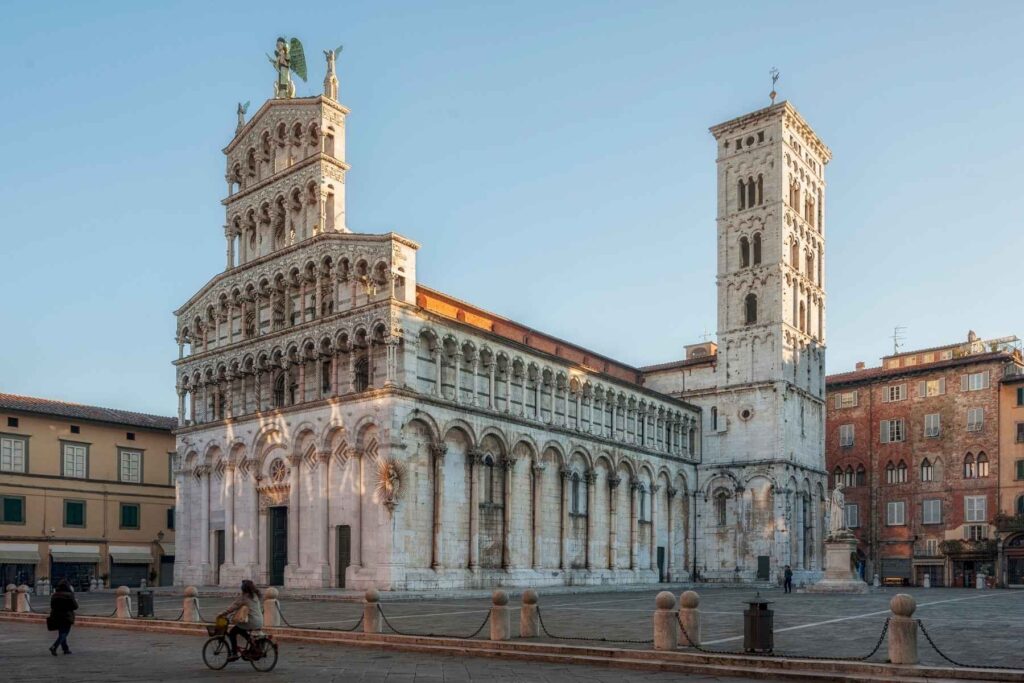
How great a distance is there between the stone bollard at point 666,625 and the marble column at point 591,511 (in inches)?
1211

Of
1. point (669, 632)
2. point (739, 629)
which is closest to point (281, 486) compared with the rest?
point (739, 629)

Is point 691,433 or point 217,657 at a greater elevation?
point 691,433

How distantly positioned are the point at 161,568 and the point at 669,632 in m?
45.0

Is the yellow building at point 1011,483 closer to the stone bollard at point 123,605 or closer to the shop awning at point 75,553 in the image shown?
the stone bollard at point 123,605

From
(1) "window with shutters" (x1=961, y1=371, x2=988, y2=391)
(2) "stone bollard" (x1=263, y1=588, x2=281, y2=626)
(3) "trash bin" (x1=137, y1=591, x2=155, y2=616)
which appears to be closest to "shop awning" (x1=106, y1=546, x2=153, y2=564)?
(3) "trash bin" (x1=137, y1=591, x2=155, y2=616)

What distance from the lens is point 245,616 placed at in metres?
16.4

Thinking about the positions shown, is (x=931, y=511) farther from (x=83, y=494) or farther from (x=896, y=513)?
(x=83, y=494)

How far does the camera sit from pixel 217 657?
16891mm

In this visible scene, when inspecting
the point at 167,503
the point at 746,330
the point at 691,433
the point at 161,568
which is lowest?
the point at 161,568

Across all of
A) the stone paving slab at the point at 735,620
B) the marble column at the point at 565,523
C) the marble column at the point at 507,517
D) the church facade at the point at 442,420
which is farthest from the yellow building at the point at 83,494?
the marble column at the point at 565,523

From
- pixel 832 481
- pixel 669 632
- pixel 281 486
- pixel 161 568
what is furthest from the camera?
pixel 832 481

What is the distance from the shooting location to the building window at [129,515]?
54.7 metres

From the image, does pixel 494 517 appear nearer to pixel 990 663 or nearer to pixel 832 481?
pixel 990 663

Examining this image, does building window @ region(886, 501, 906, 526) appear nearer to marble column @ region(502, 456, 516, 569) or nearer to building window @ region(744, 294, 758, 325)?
building window @ region(744, 294, 758, 325)
